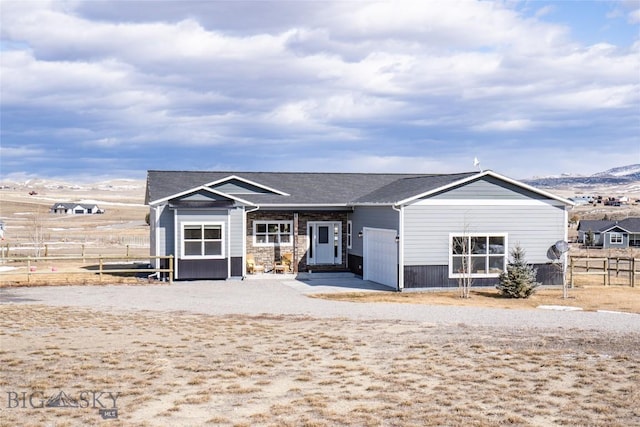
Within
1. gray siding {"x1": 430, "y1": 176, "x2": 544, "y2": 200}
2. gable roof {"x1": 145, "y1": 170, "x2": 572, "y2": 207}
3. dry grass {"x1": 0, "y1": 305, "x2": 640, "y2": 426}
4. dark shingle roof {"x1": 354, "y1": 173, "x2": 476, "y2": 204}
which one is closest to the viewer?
dry grass {"x1": 0, "y1": 305, "x2": 640, "y2": 426}

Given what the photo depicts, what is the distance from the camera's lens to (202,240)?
92.7ft

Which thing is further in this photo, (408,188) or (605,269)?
(605,269)

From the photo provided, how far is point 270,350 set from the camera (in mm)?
13836

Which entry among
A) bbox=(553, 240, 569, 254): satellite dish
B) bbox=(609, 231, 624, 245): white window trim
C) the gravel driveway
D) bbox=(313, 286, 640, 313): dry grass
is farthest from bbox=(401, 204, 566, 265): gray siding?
bbox=(609, 231, 624, 245): white window trim

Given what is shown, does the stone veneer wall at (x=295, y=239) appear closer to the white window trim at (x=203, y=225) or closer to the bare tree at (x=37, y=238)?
the white window trim at (x=203, y=225)

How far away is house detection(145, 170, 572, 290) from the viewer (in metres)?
25.6

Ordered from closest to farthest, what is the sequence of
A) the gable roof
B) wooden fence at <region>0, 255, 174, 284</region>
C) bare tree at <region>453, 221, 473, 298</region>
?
bare tree at <region>453, 221, 473, 298</region> → the gable roof → wooden fence at <region>0, 255, 174, 284</region>

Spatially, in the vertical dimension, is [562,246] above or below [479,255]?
above

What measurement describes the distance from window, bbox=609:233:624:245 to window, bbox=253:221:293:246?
5690cm

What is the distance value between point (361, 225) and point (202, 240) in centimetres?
671

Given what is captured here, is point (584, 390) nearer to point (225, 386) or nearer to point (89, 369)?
point (225, 386)

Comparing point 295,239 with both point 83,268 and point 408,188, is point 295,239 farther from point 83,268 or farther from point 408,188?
point 83,268

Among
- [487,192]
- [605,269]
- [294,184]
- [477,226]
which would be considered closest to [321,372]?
[477,226]

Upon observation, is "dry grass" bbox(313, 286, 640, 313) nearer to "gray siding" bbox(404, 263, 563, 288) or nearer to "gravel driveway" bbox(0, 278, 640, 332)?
"gray siding" bbox(404, 263, 563, 288)
